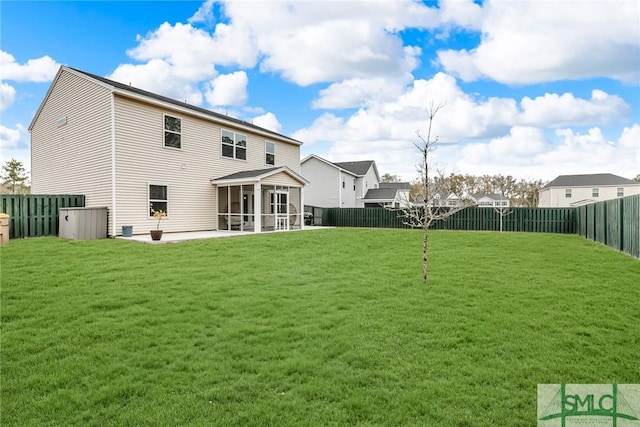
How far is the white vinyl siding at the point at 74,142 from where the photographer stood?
45.2 ft

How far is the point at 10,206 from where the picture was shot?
12.1m

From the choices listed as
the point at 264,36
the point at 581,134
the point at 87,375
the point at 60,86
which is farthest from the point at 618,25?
the point at 60,86

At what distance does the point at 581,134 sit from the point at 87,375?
2412cm

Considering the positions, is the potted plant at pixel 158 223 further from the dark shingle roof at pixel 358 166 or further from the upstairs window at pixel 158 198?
the dark shingle roof at pixel 358 166

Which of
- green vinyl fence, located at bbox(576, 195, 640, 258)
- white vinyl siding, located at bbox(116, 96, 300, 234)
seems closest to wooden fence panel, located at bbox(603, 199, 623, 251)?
green vinyl fence, located at bbox(576, 195, 640, 258)

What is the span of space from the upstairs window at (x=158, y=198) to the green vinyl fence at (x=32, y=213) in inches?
112

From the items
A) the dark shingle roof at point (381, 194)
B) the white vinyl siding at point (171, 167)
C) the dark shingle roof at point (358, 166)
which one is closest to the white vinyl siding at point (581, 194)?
the dark shingle roof at point (381, 194)

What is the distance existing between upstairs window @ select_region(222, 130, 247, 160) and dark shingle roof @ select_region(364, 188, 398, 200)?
19.9 metres

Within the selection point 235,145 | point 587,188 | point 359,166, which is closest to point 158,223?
point 235,145

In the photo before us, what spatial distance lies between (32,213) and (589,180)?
54651 millimetres

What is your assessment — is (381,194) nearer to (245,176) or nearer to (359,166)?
(359,166)

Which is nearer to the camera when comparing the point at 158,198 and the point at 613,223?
the point at 613,223

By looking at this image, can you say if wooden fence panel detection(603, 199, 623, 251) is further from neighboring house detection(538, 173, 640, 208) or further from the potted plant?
neighboring house detection(538, 173, 640, 208)

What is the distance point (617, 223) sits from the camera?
12.0 m
